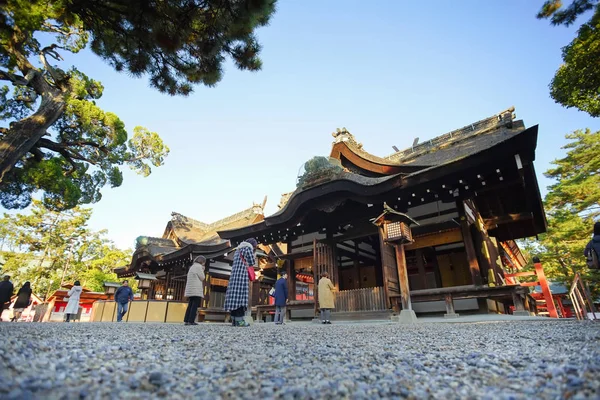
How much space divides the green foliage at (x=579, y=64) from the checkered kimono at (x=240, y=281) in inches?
292

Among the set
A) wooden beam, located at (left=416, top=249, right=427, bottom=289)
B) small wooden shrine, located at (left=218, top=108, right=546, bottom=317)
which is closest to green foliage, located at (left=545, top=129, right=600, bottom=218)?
small wooden shrine, located at (left=218, top=108, right=546, bottom=317)

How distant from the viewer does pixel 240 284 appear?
6152 mm

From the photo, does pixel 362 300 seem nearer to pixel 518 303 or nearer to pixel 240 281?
pixel 518 303

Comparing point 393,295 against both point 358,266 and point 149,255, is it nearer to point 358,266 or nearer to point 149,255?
point 358,266

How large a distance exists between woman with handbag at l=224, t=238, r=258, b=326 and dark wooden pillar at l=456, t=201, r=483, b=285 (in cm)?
562

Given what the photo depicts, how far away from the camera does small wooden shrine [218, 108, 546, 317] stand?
7.30m

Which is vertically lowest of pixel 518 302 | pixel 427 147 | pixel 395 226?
pixel 518 302

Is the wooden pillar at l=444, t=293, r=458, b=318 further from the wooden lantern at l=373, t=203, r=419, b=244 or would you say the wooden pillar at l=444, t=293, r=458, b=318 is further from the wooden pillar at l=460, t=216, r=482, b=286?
the wooden lantern at l=373, t=203, r=419, b=244

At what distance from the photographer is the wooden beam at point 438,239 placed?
857 cm

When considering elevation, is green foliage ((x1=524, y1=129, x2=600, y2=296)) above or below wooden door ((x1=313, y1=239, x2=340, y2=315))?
above

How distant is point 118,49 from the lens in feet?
16.9

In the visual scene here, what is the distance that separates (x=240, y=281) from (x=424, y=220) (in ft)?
20.0

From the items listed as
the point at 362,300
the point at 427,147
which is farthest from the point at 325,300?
the point at 427,147

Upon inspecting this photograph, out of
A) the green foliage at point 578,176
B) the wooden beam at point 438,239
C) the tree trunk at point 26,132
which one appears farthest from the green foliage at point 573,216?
the tree trunk at point 26,132
